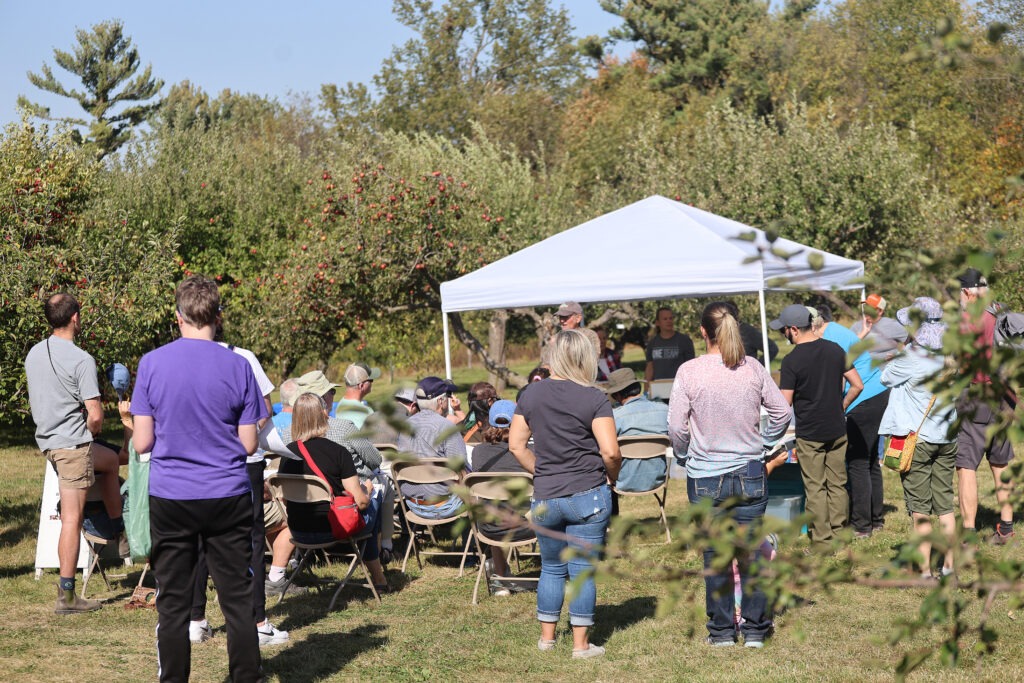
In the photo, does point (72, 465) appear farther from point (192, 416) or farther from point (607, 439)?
point (607, 439)

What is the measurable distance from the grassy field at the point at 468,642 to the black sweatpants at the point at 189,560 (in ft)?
2.40

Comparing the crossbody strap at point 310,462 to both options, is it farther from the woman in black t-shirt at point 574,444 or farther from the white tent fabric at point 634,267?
the white tent fabric at point 634,267

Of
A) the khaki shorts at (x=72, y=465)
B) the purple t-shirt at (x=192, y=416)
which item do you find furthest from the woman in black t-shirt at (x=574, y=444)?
the khaki shorts at (x=72, y=465)

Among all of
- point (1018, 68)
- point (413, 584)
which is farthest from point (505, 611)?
point (1018, 68)

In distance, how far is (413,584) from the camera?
6.44 m

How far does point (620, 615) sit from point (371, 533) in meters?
1.49

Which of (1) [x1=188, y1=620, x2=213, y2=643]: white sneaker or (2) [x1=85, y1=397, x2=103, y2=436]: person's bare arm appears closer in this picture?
(1) [x1=188, y1=620, x2=213, y2=643]: white sneaker

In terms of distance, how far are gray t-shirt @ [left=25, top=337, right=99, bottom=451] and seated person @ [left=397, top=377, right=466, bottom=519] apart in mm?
1725

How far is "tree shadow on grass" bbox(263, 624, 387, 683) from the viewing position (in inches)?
187

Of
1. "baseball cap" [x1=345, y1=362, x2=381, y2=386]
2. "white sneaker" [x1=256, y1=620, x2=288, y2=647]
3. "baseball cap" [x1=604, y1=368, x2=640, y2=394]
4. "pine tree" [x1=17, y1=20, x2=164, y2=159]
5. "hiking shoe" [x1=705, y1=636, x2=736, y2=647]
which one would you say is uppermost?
"pine tree" [x1=17, y1=20, x2=164, y2=159]

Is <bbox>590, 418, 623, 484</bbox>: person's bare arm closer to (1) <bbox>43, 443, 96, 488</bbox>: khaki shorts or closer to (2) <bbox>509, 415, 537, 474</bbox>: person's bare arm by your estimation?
(2) <bbox>509, 415, 537, 474</bbox>: person's bare arm

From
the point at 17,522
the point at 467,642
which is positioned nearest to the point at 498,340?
the point at 17,522

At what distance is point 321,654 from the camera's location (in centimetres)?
503

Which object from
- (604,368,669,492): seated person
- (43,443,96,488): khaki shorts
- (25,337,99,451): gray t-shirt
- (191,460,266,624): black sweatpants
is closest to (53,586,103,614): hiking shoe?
(43,443,96,488): khaki shorts
